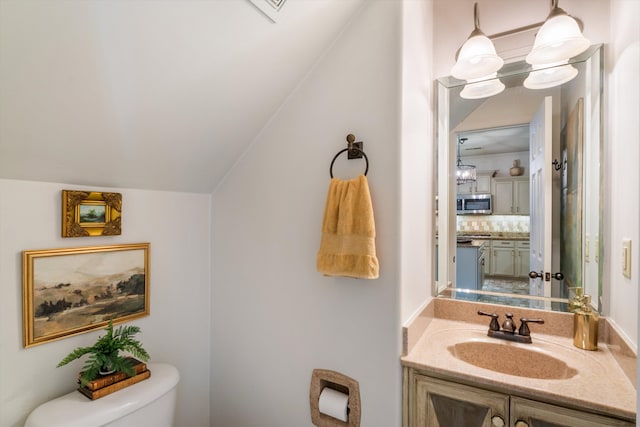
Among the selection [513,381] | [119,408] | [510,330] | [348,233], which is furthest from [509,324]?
[119,408]

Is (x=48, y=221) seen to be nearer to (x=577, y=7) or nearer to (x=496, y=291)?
(x=496, y=291)

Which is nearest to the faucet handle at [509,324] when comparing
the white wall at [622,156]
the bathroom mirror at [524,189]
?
the bathroom mirror at [524,189]

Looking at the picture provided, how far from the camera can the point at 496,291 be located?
158 centimetres

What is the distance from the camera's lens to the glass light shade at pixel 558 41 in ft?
4.19

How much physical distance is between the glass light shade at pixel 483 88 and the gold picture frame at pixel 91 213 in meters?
1.72

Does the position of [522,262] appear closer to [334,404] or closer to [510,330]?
[510,330]

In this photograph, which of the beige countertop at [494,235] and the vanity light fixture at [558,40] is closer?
the vanity light fixture at [558,40]

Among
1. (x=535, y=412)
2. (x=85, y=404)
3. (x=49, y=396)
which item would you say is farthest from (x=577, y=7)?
(x=49, y=396)

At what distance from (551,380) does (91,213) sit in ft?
5.96

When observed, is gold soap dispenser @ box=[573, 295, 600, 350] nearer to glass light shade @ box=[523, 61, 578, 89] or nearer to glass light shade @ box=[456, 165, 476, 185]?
glass light shade @ box=[456, 165, 476, 185]

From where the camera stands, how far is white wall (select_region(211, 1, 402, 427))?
3.96 ft

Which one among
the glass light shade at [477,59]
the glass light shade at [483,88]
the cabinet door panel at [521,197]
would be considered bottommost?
the cabinet door panel at [521,197]

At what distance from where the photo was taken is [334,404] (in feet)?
4.16

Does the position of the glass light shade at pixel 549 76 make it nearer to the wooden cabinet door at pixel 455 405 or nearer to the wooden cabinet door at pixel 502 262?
the wooden cabinet door at pixel 502 262
